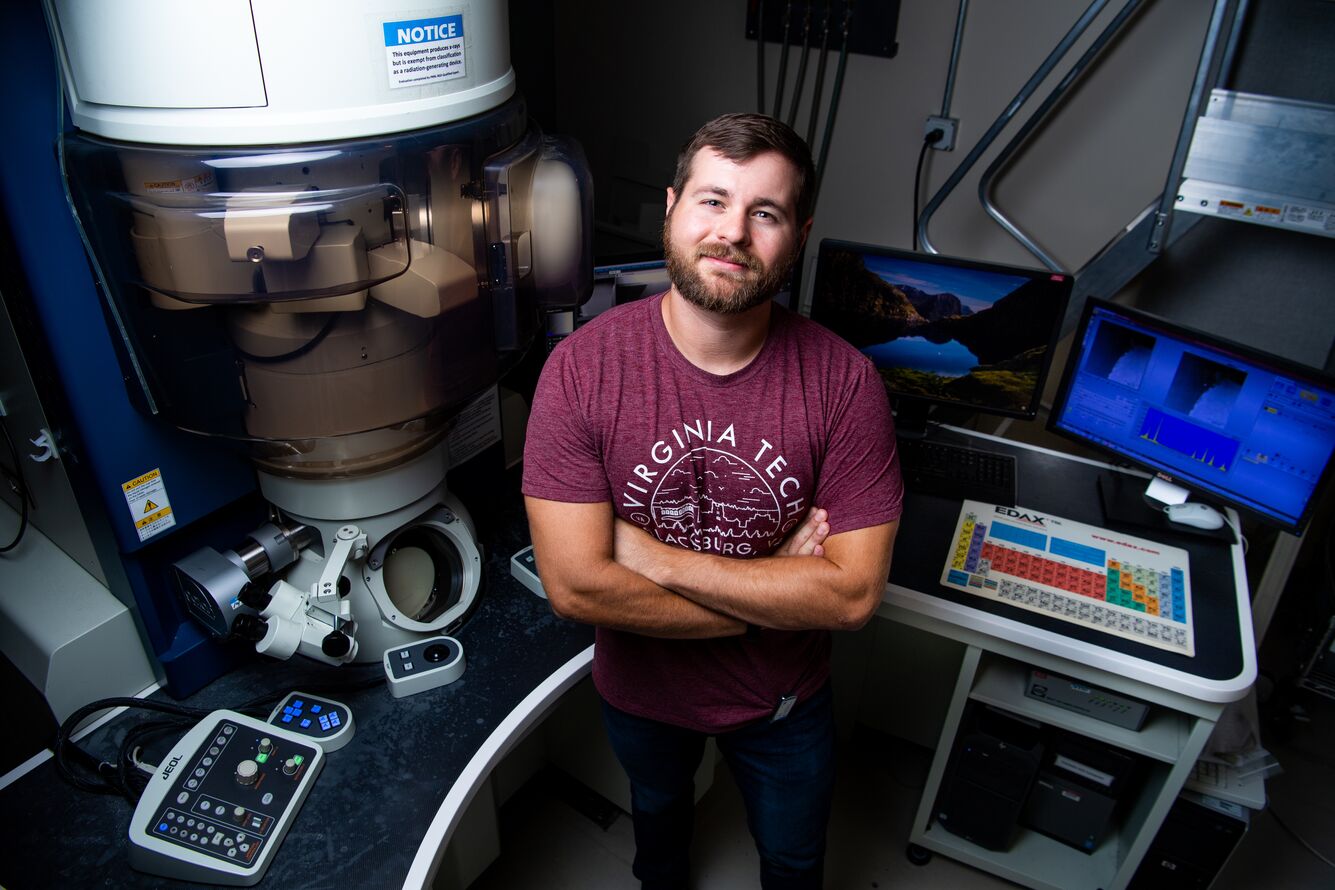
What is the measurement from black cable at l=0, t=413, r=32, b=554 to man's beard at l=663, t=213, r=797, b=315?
100 centimetres

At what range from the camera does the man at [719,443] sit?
1.20 meters

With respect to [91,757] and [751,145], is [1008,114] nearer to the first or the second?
[751,145]

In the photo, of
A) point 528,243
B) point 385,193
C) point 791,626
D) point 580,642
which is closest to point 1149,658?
point 791,626

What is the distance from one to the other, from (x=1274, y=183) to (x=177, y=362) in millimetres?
1986

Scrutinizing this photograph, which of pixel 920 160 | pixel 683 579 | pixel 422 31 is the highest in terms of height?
pixel 422 31

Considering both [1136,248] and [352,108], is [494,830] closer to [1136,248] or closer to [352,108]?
[352,108]

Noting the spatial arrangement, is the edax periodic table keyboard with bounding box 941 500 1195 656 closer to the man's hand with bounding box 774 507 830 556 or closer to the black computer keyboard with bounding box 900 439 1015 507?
the black computer keyboard with bounding box 900 439 1015 507

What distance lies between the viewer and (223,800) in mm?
1188

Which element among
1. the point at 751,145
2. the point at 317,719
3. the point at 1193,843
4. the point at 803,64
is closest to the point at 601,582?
the point at 317,719

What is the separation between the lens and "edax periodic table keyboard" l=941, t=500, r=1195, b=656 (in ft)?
5.20

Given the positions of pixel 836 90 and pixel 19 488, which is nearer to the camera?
pixel 19 488

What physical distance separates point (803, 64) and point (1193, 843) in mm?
2054

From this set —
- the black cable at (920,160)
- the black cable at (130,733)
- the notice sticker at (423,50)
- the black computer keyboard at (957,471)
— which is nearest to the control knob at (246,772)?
the black cable at (130,733)

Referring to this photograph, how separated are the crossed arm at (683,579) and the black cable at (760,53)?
168 centimetres
